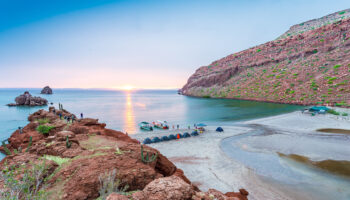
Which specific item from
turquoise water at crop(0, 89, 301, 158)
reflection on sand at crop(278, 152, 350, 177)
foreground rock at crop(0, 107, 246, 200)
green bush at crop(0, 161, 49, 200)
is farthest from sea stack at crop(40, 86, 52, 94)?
reflection on sand at crop(278, 152, 350, 177)

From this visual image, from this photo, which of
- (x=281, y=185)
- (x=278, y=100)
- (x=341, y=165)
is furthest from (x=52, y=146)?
(x=278, y=100)

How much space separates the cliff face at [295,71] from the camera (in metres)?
47.5

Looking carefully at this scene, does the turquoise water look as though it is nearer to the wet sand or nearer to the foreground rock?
the wet sand

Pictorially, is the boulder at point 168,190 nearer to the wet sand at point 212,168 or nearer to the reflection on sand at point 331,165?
the wet sand at point 212,168

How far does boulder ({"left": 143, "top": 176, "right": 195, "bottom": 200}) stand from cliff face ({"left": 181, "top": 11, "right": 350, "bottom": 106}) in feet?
176

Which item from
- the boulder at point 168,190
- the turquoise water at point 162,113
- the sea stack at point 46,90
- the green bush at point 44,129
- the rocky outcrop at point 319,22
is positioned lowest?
the turquoise water at point 162,113

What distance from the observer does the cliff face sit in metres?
47.5

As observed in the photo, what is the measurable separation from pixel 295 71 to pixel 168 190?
76814 mm

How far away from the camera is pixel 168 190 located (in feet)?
11.9

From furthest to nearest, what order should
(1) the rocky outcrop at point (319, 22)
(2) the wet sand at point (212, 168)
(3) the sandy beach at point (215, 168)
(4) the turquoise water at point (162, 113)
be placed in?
(1) the rocky outcrop at point (319, 22)
(4) the turquoise water at point (162, 113)
(2) the wet sand at point (212, 168)
(3) the sandy beach at point (215, 168)

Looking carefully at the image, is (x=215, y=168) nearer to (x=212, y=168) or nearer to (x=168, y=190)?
(x=212, y=168)

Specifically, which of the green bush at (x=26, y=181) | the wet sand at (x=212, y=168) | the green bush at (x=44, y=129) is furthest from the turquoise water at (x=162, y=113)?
the green bush at (x=26, y=181)

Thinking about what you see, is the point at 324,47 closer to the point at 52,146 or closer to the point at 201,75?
the point at 201,75

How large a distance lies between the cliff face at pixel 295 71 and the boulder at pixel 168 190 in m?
53.7
